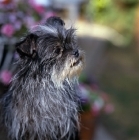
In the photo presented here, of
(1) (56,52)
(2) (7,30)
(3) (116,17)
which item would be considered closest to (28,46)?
(1) (56,52)

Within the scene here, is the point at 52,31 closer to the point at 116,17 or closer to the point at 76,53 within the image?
the point at 76,53

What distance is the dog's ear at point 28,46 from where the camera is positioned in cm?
343

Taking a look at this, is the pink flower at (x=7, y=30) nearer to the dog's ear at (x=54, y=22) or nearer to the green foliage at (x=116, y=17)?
the dog's ear at (x=54, y=22)

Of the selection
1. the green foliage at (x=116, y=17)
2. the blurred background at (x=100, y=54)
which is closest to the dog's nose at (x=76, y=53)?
the blurred background at (x=100, y=54)

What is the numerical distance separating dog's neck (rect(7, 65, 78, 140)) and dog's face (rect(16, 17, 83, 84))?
10 centimetres

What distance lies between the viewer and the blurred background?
191 inches

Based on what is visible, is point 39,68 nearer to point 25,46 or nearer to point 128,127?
point 25,46

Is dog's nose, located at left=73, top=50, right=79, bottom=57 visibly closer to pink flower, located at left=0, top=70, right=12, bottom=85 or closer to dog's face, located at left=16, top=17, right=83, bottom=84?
dog's face, located at left=16, top=17, right=83, bottom=84

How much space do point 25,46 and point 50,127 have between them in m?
0.74

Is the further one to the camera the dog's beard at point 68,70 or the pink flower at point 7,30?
the pink flower at point 7,30

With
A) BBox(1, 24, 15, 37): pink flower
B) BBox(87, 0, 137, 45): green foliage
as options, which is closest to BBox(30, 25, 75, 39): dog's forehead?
BBox(1, 24, 15, 37): pink flower

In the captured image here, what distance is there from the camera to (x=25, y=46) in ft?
11.4

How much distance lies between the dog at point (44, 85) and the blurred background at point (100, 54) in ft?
0.94

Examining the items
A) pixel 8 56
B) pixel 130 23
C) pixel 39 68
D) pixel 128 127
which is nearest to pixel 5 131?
pixel 39 68
